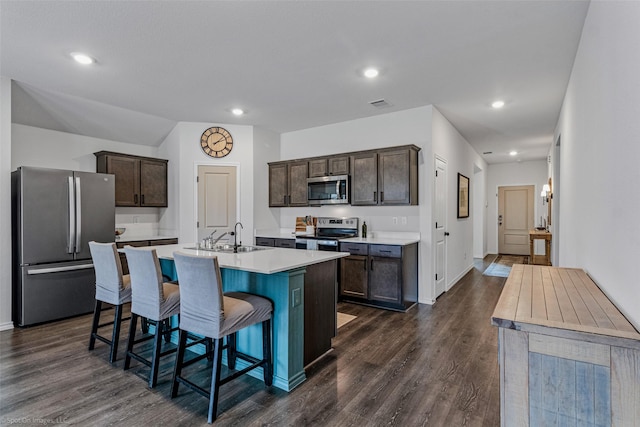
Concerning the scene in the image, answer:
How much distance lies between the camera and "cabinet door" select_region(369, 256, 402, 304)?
4.04 m

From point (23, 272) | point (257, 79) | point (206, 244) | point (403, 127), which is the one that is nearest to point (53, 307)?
point (23, 272)

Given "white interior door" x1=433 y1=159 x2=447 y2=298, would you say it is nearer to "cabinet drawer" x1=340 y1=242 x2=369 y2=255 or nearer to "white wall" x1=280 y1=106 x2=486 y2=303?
"white wall" x1=280 y1=106 x2=486 y2=303

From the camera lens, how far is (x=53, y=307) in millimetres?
3723

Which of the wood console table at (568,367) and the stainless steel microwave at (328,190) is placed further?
the stainless steel microwave at (328,190)

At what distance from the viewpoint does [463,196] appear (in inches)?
248

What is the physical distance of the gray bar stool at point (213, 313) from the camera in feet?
6.45

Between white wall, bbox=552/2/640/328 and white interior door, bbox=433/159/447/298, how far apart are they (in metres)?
1.83

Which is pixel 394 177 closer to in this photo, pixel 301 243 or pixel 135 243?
pixel 301 243

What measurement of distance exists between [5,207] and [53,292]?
1.07 m

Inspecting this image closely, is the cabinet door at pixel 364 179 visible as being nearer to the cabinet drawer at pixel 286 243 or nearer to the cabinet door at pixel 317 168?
the cabinet door at pixel 317 168

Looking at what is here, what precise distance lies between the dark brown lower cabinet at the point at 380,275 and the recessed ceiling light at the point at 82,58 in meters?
3.46

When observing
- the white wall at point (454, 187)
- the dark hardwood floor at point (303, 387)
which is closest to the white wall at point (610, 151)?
the dark hardwood floor at point (303, 387)

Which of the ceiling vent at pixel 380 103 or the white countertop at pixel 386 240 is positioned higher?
the ceiling vent at pixel 380 103

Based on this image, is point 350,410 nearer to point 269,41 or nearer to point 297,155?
point 269,41
